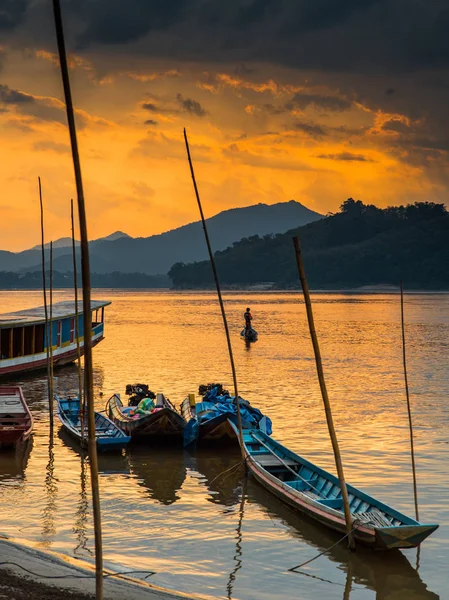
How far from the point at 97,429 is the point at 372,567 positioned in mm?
11333

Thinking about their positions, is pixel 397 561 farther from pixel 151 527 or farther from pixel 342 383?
pixel 342 383

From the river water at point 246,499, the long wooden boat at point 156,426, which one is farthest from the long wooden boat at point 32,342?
the long wooden boat at point 156,426

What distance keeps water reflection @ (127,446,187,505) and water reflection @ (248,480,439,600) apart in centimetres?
392

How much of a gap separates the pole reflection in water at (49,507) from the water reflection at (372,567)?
188 inches

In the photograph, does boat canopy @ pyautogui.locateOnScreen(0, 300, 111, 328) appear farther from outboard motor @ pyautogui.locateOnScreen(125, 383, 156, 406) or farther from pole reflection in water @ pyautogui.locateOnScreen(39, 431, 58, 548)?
pole reflection in water @ pyautogui.locateOnScreen(39, 431, 58, 548)

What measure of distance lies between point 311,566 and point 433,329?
224ft

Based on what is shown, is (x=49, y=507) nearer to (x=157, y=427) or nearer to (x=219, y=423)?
(x=157, y=427)

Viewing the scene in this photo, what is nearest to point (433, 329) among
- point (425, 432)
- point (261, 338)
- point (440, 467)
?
point (261, 338)

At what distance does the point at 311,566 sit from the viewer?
46.7 ft

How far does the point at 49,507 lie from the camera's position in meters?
17.3

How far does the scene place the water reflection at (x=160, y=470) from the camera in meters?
18.9

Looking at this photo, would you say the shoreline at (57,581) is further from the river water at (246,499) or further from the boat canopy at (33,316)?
the boat canopy at (33,316)

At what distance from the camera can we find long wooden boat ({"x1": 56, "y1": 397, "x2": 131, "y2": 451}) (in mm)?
21594

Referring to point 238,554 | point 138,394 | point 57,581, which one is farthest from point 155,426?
point 57,581
